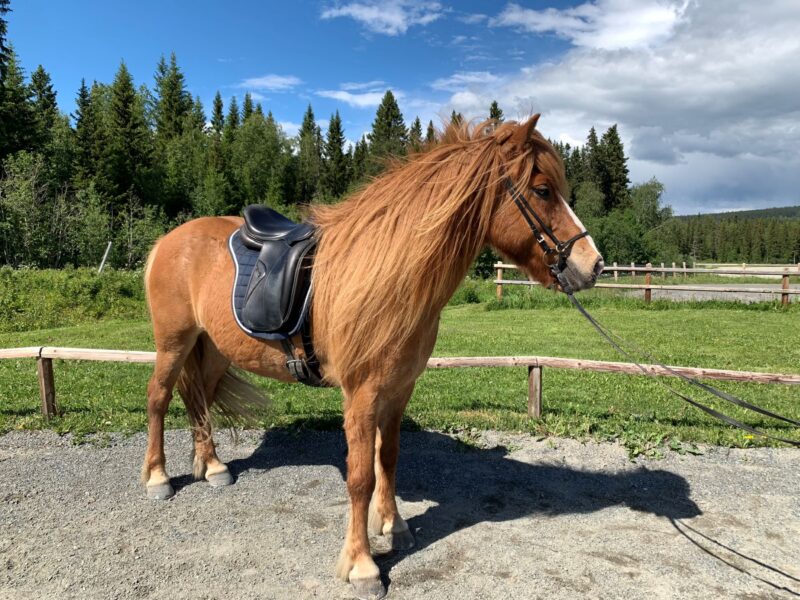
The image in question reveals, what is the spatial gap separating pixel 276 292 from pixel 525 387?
5.59m

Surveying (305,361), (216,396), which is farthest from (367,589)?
(216,396)

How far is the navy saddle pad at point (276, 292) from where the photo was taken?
9.79 feet

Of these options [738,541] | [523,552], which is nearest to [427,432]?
[523,552]

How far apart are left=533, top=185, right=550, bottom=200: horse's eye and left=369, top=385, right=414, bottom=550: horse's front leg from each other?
1399 millimetres

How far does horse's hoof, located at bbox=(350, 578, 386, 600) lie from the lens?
2711 mm

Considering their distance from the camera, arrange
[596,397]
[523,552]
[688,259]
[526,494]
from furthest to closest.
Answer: [688,259] < [596,397] < [526,494] < [523,552]

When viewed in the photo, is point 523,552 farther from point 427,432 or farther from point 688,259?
point 688,259

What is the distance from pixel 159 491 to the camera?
382 centimetres

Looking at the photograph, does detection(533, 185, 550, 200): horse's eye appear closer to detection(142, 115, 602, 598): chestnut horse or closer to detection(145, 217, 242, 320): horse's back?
detection(142, 115, 602, 598): chestnut horse

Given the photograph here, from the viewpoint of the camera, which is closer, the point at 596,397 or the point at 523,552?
the point at 523,552

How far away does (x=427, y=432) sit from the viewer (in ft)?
16.9

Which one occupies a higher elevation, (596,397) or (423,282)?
(423,282)

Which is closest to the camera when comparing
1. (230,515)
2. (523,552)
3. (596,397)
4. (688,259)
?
(523,552)

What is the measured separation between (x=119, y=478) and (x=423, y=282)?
327 cm
